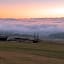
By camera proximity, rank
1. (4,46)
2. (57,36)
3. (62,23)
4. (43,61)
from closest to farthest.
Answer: (43,61)
(62,23)
(4,46)
(57,36)

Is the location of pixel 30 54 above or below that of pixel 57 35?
below

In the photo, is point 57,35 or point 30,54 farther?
point 57,35

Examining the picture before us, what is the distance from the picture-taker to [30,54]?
603cm

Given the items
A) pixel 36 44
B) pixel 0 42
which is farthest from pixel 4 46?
pixel 36 44

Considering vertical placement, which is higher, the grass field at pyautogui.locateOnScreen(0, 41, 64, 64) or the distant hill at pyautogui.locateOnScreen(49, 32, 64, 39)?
the distant hill at pyautogui.locateOnScreen(49, 32, 64, 39)

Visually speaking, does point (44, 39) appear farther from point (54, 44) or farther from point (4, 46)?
point (4, 46)

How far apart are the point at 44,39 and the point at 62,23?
114 cm

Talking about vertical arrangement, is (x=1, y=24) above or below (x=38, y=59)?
above

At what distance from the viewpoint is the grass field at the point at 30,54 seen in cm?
508

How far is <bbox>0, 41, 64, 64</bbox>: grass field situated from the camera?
16.7 feet

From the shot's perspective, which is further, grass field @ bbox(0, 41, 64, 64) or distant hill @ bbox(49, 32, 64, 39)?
distant hill @ bbox(49, 32, 64, 39)

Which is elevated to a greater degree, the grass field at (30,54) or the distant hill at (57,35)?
the distant hill at (57,35)

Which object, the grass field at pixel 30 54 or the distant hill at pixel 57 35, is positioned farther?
the distant hill at pixel 57 35

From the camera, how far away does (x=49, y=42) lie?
7863 millimetres
